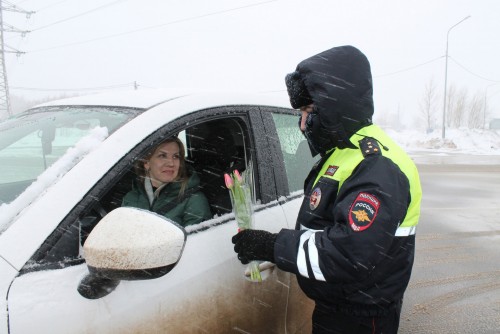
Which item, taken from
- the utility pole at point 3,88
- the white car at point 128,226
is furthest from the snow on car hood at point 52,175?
the utility pole at point 3,88

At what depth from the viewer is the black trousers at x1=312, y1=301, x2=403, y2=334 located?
64.6 inches

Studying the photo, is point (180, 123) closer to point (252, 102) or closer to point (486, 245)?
point (252, 102)

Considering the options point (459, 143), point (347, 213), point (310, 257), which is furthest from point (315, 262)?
point (459, 143)

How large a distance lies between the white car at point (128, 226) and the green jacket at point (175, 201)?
7 centimetres

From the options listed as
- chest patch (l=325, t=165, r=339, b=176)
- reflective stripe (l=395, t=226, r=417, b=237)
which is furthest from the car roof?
reflective stripe (l=395, t=226, r=417, b=237)

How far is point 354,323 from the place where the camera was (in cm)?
165

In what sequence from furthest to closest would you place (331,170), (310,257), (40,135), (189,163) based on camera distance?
(189,163), (40,135), (331,170), (310,257)

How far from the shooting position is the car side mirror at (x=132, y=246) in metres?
1.08

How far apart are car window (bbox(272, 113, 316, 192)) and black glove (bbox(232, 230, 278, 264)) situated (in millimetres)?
742

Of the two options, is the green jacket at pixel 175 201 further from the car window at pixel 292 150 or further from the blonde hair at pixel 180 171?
the car window at pixel 292 150

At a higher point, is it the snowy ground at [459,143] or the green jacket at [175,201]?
the green jacket at [175,201]

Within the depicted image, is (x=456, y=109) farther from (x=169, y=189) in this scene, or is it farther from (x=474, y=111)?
(x=169, y=189)

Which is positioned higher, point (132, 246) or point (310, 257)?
point (132, 246)

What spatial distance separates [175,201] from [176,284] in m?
0.64
